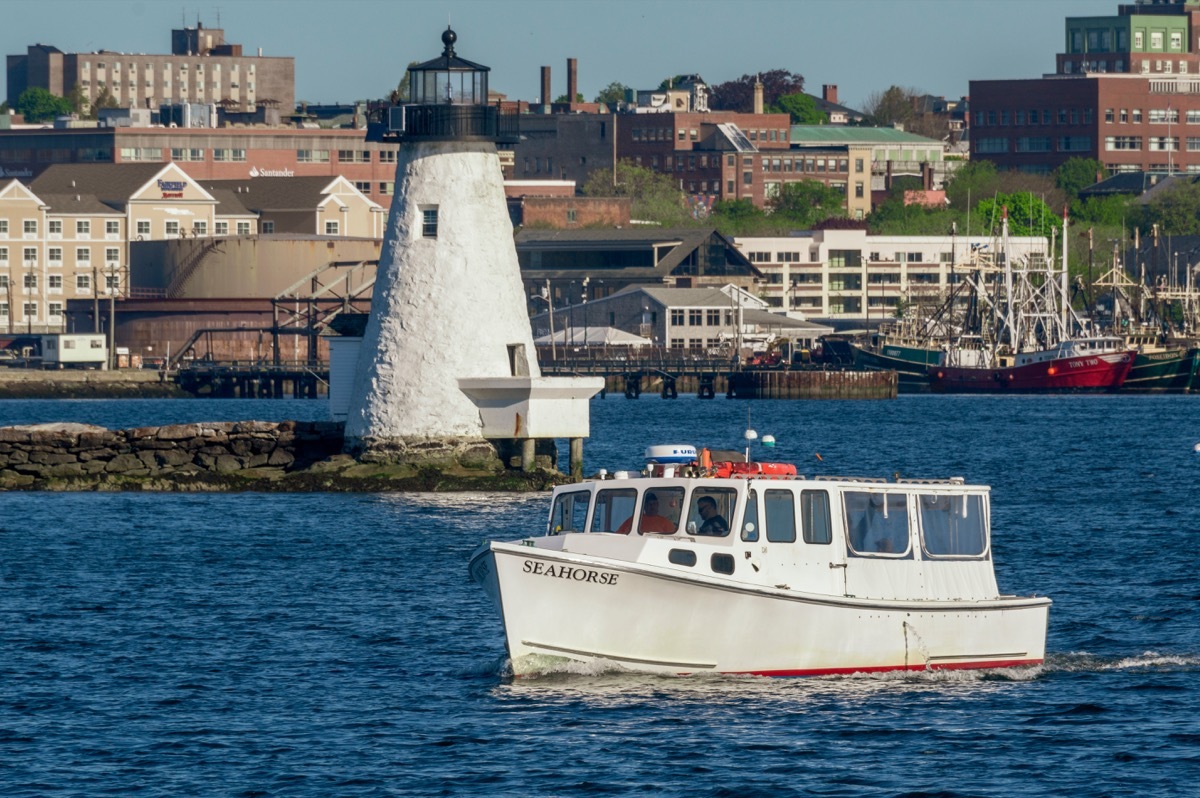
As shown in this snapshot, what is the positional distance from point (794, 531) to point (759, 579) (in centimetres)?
90

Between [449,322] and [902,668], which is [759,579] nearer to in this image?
[902,668]

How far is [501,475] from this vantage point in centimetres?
5653

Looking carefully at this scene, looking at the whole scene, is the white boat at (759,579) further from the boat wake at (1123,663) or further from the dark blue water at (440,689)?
the boat wake at (1123,663)

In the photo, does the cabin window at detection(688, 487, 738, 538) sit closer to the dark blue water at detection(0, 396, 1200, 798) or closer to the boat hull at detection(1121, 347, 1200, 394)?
the dark blue water at detection(0, 396, 1200, 798)

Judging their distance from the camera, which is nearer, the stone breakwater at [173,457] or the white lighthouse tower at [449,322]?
the white lighthouse tower at [449,322]

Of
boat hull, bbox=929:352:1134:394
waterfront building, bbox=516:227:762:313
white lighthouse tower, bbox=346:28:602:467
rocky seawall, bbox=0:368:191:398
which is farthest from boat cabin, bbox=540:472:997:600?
waterfront building, bbox=516:227:762:313

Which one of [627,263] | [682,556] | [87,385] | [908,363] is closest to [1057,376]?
[908,363]

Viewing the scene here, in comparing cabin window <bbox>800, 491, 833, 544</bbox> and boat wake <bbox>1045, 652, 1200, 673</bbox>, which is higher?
cabin window <bbox>800, 491, 833, 544</bbox>

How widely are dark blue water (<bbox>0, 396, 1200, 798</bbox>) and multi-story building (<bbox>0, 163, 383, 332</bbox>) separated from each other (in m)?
135

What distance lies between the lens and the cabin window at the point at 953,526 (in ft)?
101

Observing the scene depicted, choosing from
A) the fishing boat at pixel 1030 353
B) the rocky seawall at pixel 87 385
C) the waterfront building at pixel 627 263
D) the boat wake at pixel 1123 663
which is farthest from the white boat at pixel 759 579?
the waterfront building at pixel 627 263

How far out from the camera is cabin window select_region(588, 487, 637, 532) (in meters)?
29.5

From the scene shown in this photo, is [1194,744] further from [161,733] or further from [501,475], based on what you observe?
[501,475]

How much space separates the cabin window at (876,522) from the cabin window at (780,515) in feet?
2.95
